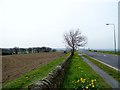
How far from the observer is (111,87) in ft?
36.4

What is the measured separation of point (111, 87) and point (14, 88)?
449 centimetres

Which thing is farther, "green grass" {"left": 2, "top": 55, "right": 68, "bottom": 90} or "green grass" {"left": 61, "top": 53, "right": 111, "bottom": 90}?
"green grass" {"left": 2, "top": 55, "right": 68, "bottom": 90}

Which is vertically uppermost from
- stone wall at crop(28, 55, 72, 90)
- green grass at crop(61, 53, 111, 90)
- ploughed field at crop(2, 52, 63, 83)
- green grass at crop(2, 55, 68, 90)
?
stone wall at crop(28, 55, 72, 90)

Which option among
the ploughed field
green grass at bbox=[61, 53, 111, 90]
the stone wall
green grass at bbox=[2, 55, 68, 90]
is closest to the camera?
the stone wall

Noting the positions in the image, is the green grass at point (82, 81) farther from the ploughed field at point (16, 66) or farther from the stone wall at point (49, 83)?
the ploughed field at point (16, 66)

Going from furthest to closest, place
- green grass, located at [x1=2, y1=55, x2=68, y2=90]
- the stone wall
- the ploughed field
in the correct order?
the ploughed field → green grass, located at [x1=2, y1=55, x2=68, y2=90] → the stone wall

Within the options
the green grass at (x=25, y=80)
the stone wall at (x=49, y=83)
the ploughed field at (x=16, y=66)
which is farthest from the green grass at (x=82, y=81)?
the ploughed field at (x=16, y=66)

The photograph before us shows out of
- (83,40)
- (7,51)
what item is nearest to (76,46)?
(83,40)

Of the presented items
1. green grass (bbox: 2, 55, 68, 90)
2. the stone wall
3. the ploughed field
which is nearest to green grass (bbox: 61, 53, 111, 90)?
green grass (bbox: 2, 55, 68, 90)

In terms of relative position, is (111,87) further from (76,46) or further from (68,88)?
(76,46)

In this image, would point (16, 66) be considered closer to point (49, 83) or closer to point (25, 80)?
point (25, 80)

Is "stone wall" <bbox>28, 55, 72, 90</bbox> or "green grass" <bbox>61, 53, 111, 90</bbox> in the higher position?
"stone wall" <bbox>28, 55, 72, 90</bbox>

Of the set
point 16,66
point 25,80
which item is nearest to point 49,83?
point 25,80

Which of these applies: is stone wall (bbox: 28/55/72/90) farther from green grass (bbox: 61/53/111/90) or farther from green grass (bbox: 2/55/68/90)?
green grass (bbox: 2/55/68/90)
